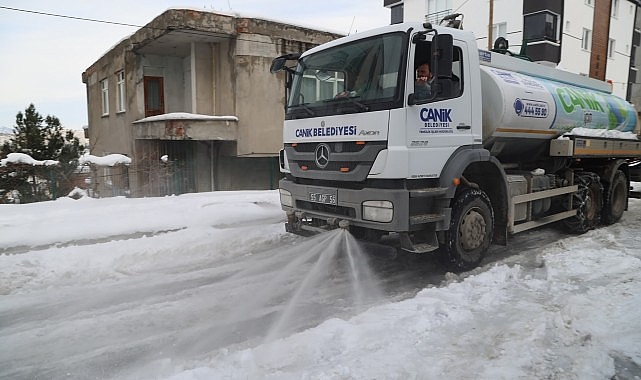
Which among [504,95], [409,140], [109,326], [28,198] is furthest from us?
[28,198]

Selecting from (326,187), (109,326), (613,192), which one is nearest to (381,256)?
(326,187)

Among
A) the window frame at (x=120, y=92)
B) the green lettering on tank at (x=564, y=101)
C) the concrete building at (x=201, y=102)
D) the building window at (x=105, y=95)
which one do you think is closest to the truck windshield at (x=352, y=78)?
the green lettering on tank at (x=564, y=101)

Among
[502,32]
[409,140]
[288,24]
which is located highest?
[502,32]

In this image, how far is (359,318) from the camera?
427cm

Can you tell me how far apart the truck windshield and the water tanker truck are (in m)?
0.02

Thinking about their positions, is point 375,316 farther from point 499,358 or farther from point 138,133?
point 138,133

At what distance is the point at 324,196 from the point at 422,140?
55.0 inches

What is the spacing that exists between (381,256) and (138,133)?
13.3 metres

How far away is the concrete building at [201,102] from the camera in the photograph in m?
13.9

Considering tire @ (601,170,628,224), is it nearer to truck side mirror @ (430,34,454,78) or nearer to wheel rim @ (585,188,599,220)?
wheel rim @ (585,188,599,220)

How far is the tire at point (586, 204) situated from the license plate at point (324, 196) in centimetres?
535

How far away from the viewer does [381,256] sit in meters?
6.79

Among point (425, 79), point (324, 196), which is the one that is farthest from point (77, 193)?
point (425, 79)

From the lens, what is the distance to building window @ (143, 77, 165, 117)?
17.9m
